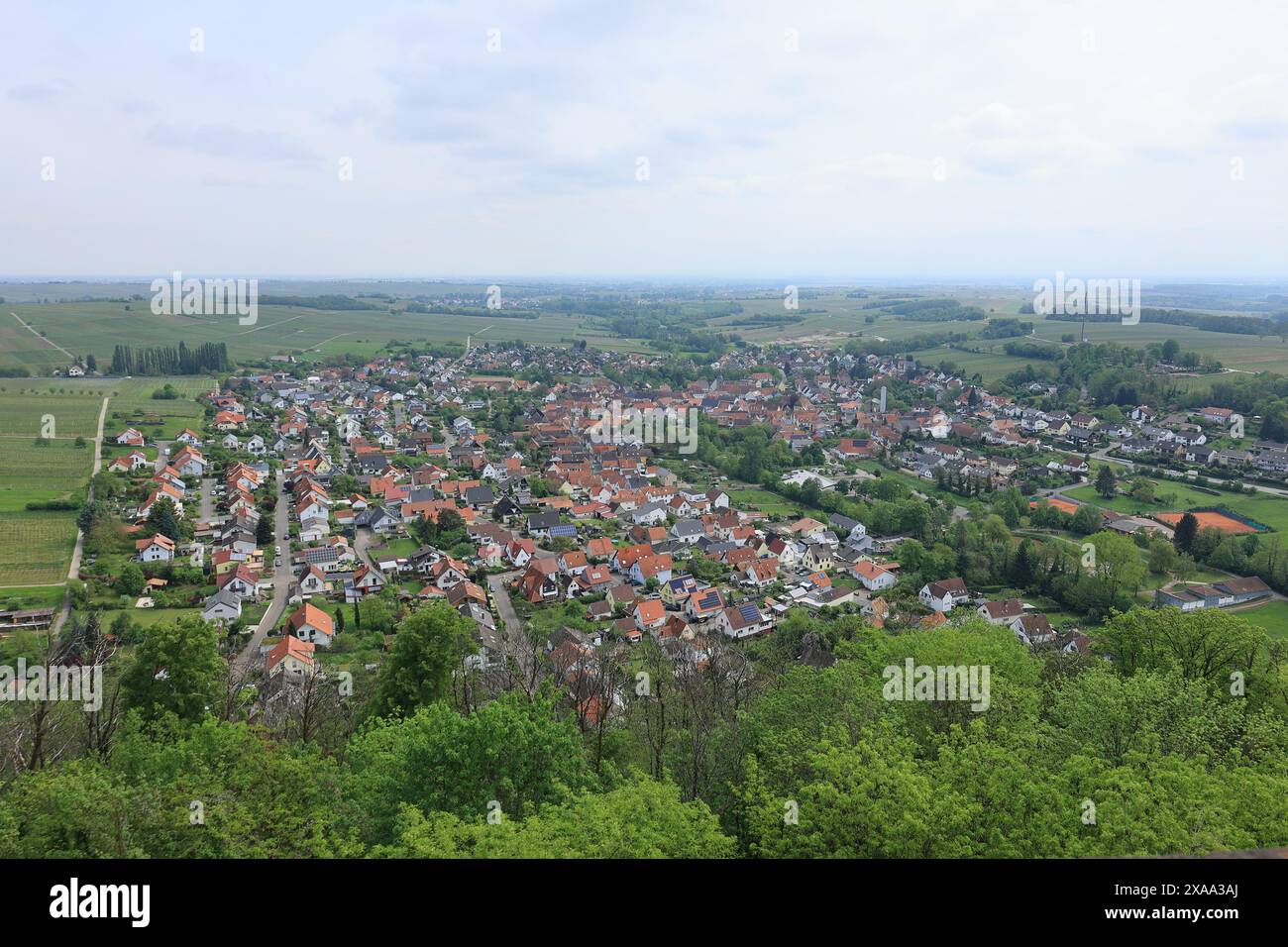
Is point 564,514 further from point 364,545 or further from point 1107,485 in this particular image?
point 1107,485

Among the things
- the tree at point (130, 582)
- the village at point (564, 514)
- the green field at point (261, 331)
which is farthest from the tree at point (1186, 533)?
the green field at point (261, 331)

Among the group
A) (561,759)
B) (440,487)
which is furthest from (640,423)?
(561,759)

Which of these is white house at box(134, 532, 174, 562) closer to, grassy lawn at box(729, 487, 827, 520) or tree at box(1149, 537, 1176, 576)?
grassy lawn at box(729, 487, 827, 520)

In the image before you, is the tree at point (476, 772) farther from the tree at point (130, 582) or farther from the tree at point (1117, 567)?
the tree at point (1117, 567)

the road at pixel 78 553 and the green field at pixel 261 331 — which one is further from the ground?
the green field at pixel 261 331
